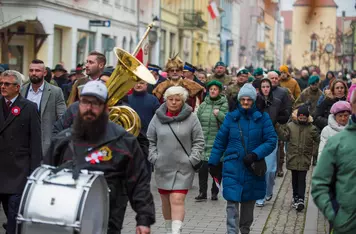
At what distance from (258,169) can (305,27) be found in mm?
1940

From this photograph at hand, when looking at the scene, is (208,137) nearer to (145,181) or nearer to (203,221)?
(203,221)

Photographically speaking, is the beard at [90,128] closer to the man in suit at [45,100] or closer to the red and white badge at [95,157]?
the red and white badge at [95,157]

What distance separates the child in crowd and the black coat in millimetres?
4684

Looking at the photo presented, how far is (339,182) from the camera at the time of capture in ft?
17.7

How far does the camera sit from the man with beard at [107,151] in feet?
18.1

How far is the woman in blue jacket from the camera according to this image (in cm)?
909

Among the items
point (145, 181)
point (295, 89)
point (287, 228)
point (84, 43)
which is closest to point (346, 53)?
point (84, 43)

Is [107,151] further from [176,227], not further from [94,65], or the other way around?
[94,65]

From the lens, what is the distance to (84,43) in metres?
32.6

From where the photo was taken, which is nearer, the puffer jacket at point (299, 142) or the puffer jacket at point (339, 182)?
the puffer jacket at point (339, 182)

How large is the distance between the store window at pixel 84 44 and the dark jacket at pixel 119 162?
86.5 feet

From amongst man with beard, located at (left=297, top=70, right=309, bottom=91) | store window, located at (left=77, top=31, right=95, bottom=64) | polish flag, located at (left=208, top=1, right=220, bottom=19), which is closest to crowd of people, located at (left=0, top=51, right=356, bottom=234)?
man with beard, located at (left=297, top=70, right=309, bottom=91)

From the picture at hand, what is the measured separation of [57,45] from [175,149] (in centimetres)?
2116

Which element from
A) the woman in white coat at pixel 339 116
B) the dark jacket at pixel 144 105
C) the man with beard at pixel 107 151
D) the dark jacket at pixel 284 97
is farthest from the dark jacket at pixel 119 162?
the dark jacket at pixel 284 97
